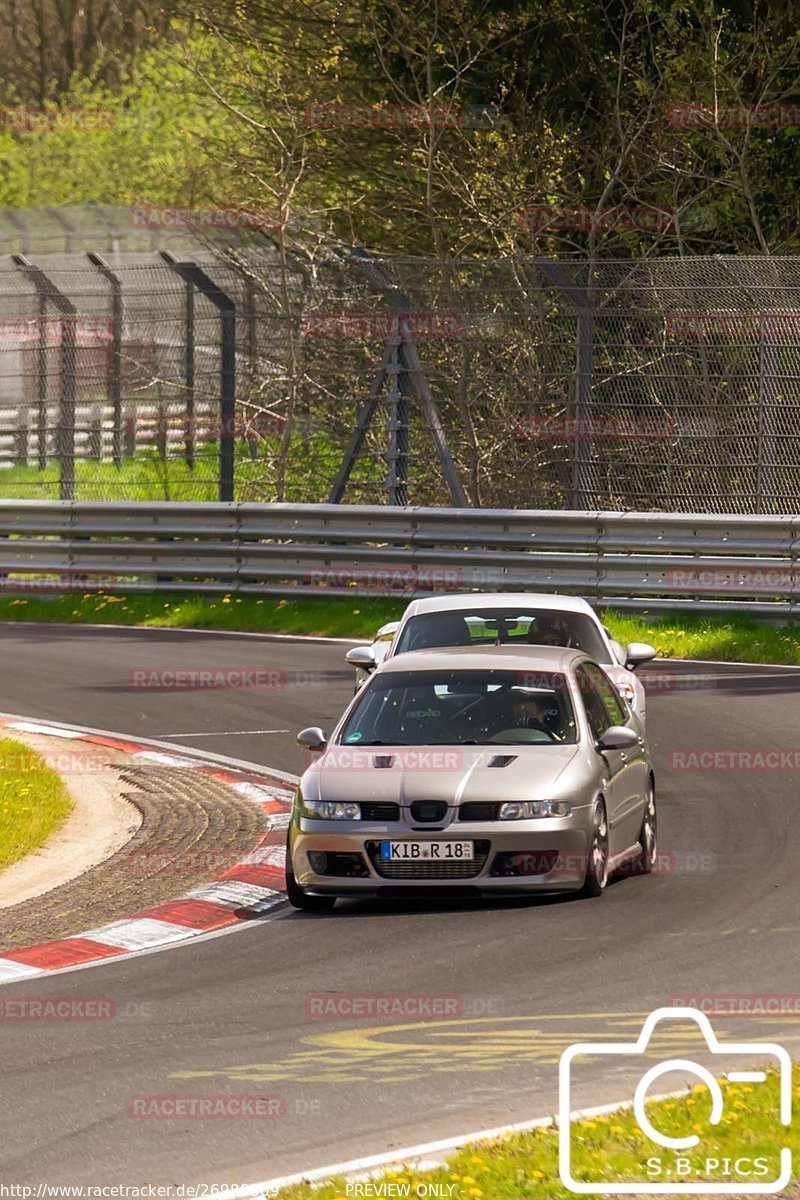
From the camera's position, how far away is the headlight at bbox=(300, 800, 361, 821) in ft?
35.6

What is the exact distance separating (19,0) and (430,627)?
53.7m

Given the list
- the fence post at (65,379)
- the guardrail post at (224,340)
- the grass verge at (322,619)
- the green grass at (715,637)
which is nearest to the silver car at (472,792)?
the green grass at (715,637)

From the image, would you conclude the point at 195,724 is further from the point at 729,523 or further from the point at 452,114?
the point at 452,114

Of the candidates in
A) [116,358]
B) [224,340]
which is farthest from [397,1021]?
[116,358]

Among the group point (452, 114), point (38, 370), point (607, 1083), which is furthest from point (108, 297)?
point (607, 1083)

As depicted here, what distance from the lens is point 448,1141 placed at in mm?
6621

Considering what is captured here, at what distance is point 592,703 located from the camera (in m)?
12.0

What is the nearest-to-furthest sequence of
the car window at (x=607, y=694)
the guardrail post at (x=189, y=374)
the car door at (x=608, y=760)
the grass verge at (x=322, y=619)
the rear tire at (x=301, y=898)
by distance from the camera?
the rear tire at (x=301, y=898) < the car door at (x=608, y=760) < the car window at (x=607, y=694) < the grass verge at (x=322, y=619) < the guardrail post at (x=189, y=374)

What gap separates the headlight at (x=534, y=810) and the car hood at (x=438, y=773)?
0.12 feet

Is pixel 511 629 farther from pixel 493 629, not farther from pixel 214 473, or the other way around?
pixel 214 473

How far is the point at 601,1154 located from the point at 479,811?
454cm

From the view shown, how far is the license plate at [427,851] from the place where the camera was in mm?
10656

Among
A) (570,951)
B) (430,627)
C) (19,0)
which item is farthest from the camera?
(19,0)

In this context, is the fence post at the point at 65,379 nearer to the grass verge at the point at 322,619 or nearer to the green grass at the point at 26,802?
the grass verge at the point at 322,619
